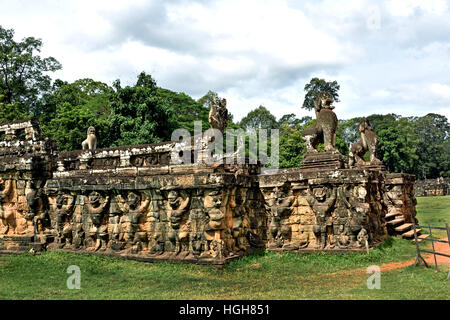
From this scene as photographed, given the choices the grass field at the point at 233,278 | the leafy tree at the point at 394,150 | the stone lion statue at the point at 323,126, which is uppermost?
the leafy tree at the point at 394,150

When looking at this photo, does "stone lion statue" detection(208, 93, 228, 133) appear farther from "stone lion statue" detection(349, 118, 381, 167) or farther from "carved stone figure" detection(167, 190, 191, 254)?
"stone lion statue" detection(349, 118, 381, 167)

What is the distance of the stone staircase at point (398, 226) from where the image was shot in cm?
1370

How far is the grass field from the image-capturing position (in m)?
7.50

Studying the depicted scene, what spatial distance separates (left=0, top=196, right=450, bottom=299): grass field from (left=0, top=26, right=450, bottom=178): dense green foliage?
580 centimetres

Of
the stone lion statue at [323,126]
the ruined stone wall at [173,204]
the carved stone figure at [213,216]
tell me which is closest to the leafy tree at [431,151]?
the stone lion statue at [323,126]

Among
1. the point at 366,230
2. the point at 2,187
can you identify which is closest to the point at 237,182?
the point at 366,230

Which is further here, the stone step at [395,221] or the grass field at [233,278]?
the stone step at [395,221]

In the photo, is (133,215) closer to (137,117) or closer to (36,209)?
(36,209)

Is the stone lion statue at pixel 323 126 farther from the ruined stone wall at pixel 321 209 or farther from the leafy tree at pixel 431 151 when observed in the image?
the leafy tree at pixel 431 151

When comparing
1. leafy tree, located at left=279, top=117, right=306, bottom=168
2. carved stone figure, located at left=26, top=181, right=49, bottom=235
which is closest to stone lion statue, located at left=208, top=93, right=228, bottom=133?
carved stone figure, located at left=26, top=181, right=49, bottom=235

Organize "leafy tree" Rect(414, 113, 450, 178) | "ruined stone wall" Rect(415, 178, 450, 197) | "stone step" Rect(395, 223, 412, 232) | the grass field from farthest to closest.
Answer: "leafy tree" Rect(414, 113, 450, 178) < "ruined stone wall" Rect(415, 178, 450, 197) < "stone step" Rect(395, 223, 412, 232) < the grass field

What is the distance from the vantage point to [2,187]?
12.7m
